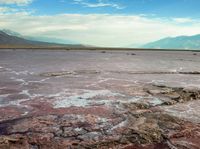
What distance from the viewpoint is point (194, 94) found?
2386 cm

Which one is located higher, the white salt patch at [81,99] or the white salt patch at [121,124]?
the white salt patch at [121,124]

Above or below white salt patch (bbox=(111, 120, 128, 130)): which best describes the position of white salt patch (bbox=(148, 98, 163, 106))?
above

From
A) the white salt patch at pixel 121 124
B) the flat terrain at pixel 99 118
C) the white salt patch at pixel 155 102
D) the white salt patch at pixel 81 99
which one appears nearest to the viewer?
the flat terrain at pixel 99 118

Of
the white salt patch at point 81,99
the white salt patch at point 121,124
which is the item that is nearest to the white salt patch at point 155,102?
the white salt patch at point 81,99

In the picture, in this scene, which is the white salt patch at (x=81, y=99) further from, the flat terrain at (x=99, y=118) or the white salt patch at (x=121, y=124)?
the white salt patch at (x=121, y=124)

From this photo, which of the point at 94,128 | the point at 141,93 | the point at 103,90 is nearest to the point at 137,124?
the point at 94,128

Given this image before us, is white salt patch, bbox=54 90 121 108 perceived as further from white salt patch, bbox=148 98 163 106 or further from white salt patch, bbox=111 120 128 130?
white salt patch, bbox=111 120 128 130

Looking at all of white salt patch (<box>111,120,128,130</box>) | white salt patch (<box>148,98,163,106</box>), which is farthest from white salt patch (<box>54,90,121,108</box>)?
white salt patch (<box>111,120,128,130</box>)

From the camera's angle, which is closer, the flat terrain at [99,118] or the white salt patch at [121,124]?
the flat terrain at [99,118]

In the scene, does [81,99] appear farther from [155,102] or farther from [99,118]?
[99,118]

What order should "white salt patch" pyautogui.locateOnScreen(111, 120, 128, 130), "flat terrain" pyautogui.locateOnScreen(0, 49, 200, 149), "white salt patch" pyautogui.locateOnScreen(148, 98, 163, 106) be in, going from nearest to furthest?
1. "flat terrain" pyautogui.locateOnScreen(0, 49, 200, 149)
2. "white salt patch" pyautogui.locateOnScreen(111, 120, 128, 130)
3. "white salt patch" pyautogui.locateOnScreen(148, 98, 163, 106)

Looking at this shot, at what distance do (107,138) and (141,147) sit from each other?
62.8 inches

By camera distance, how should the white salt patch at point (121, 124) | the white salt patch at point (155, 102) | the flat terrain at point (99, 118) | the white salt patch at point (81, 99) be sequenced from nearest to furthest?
the flat terrain at point (99, 118) < the white salt patch at point (121, 124) < the white salt patch at point (81, 99) < the white salt patch at point (155, 102)

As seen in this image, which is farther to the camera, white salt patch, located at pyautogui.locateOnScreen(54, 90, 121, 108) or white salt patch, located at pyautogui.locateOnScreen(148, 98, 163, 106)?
white salt patch, located at pyautogui.locateOnScreen(148, 98, 163, 106)
